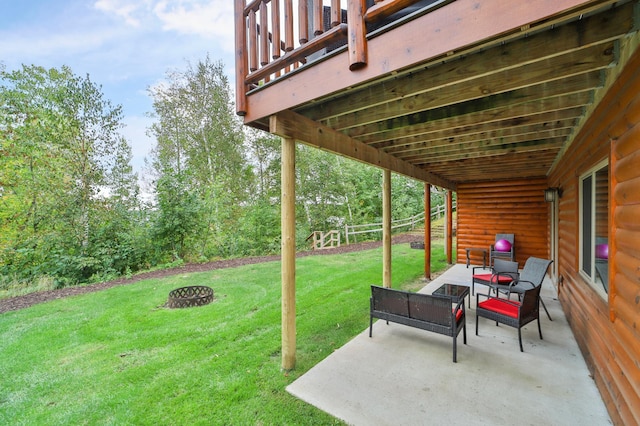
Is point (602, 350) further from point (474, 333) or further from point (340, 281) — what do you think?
point (340, 281)

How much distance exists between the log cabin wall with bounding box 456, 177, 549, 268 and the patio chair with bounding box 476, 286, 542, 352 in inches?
185

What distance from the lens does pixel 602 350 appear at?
2207 millimetres

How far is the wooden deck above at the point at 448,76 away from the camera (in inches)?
57.1

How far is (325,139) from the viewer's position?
310cm

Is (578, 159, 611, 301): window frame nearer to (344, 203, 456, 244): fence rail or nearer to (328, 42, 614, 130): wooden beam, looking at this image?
(328, 42, 614, 130): wooden beam

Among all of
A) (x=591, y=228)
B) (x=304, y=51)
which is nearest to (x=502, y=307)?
(x=591, y=228)

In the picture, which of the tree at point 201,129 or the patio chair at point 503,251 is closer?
the patio chair at point 503,251

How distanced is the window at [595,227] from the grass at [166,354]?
2576 mm

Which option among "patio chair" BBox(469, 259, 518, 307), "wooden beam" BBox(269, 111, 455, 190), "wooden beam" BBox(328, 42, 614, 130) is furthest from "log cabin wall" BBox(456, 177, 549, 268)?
"wooden beam" BBox(328, 42, 614, 130)

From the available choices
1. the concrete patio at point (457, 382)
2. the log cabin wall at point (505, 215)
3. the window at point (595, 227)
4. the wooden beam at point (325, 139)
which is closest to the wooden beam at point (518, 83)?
the wooden beam at point (325, 139)

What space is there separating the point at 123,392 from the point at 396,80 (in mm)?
3670

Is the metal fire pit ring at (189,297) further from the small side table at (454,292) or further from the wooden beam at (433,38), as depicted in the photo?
the wooden beam at (433,38)

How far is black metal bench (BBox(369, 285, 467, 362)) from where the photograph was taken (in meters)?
2.85

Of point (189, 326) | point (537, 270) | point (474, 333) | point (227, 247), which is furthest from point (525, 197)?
point (227, 247)
